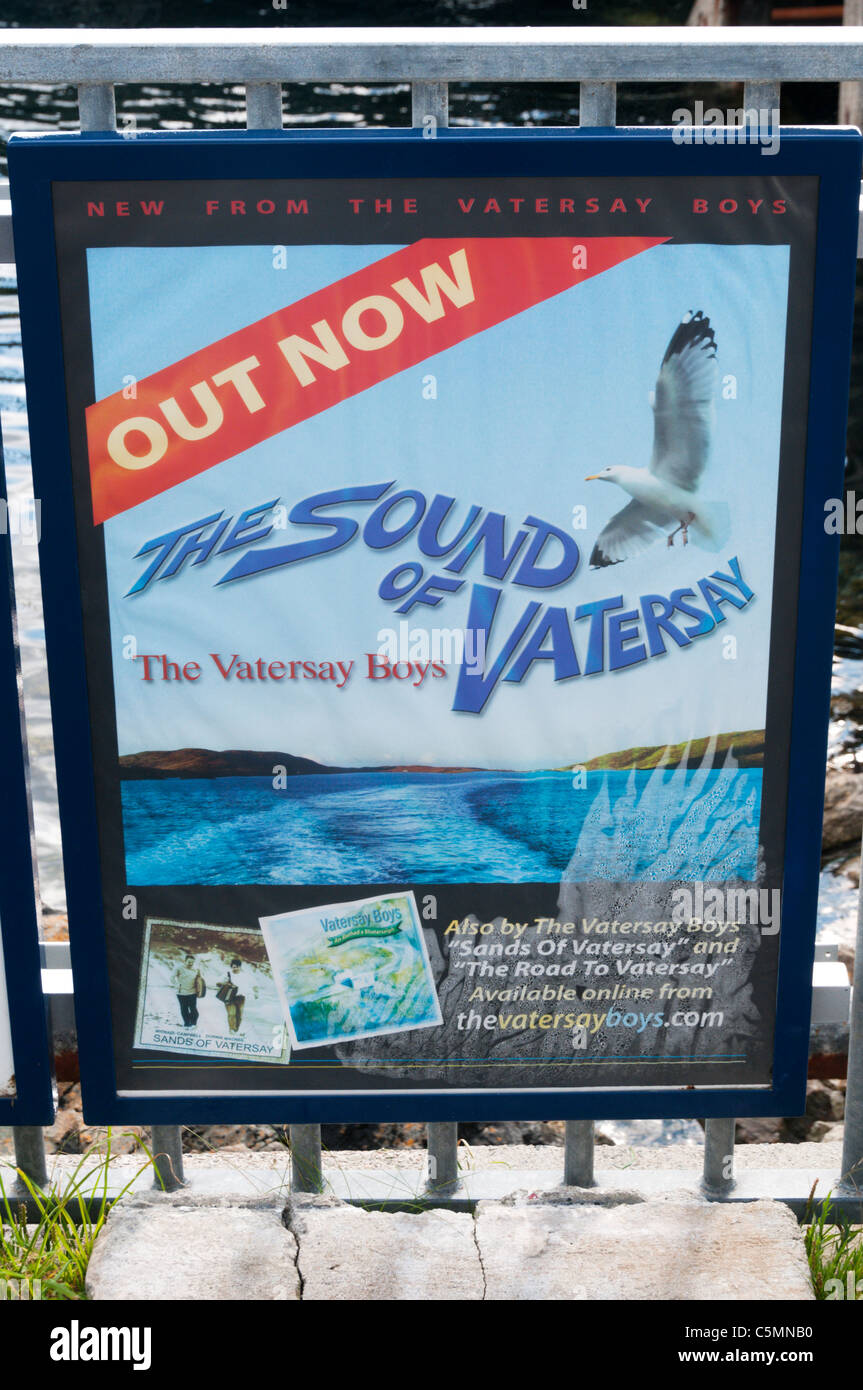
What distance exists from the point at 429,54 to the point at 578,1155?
2583mm

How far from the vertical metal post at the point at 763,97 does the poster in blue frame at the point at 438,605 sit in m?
0.12

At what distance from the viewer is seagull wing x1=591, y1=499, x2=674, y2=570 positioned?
2568mm

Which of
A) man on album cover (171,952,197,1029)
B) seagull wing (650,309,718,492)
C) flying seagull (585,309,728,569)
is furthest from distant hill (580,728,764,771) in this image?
man on album cover (171,952,197,1029)

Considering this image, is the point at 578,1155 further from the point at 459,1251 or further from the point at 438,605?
the point at 438,605

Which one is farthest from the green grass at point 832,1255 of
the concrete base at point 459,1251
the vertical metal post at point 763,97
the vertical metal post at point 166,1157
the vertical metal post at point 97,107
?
the vertical metal post at point 97,107

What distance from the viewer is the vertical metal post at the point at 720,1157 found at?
2965mm

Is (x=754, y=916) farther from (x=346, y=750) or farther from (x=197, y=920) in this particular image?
(x=197, y=920)

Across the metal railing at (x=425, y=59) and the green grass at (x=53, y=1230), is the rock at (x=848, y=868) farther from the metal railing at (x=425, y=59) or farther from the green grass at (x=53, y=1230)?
the metal railing at (x=425, y=59)

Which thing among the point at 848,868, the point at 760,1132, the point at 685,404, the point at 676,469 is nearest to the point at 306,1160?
the point at 676,469

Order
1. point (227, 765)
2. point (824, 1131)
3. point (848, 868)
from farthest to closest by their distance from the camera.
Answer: point (848, 868)
point (824, 1131)
point (227, 765)

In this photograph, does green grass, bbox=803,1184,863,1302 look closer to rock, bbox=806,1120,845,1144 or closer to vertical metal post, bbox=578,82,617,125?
rock, bbox=806,1120,845,1144

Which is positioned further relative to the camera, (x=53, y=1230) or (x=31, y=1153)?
(x=31, y=1153)

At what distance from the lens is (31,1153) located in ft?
9.73

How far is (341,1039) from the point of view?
9.36 ft
